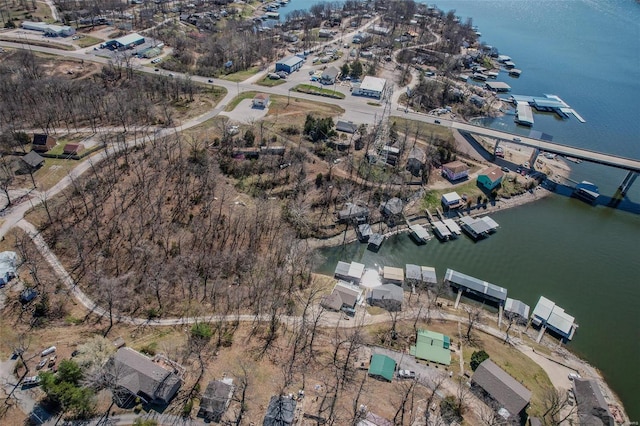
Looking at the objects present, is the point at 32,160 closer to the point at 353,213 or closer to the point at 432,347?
the point at 353,213

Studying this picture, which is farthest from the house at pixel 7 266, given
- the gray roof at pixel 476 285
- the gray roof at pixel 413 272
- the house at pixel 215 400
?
the gray roof at pixel 476 285

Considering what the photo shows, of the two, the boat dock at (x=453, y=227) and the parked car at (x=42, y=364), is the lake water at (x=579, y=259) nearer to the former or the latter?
the boat dock at (x=453, y=227)

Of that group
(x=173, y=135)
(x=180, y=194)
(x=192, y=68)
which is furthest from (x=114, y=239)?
(x=192, y=68)

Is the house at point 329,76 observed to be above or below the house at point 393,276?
above

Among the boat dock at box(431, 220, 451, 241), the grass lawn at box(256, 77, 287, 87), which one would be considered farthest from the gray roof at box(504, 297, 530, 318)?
the grass lawn at box(256, 77, 287, 87)

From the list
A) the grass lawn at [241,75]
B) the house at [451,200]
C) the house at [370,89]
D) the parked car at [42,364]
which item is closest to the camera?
the parked car at [42,364]

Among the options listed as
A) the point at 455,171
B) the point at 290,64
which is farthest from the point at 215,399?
the point at 290,64

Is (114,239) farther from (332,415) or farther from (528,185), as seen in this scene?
(528,185)

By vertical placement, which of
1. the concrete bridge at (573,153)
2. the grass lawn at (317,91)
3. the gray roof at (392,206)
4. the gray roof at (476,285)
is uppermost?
the concrete bridge at (573,153)
